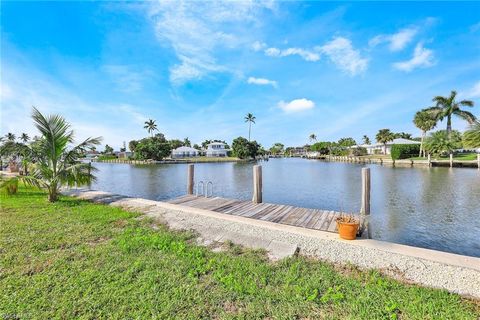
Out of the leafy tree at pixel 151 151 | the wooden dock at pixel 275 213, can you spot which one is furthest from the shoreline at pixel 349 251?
the leafy tree at pixel 151 151

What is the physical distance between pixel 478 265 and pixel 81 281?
619 cm

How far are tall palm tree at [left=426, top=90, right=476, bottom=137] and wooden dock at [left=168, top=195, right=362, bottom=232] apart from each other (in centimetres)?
4215

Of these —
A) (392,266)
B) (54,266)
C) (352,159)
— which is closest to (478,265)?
(392,266)

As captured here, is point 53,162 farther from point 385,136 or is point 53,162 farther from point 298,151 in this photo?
point 298,151

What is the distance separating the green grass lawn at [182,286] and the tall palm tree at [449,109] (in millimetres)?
46085

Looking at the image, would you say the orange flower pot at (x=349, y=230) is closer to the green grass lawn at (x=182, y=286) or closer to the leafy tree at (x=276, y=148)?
the green grass lawn at (x=182, y=286)

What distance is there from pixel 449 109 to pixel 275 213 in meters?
46.7

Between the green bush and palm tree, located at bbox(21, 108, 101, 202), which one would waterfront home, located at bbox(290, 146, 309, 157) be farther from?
palm tree, located at bbox(21, 108, 101, 202)

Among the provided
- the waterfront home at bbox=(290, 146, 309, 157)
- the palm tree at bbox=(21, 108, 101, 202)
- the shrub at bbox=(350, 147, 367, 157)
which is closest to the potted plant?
the palm tree at bbox=(21, 108, 101, 202)

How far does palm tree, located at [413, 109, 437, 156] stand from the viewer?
43487 mm

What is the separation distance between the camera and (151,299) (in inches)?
119

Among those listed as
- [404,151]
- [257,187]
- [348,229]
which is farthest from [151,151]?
[348,229]

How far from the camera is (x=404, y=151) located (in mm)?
45750

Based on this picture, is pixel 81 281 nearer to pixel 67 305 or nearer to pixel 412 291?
pixel 67 305
